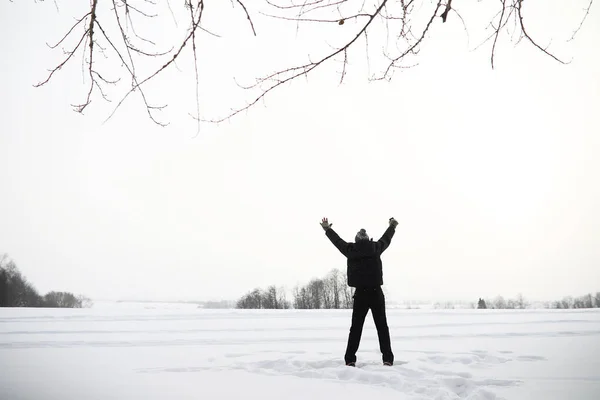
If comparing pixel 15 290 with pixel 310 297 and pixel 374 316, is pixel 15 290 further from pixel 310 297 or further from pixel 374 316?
pixel 374 316

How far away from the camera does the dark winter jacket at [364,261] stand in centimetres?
464

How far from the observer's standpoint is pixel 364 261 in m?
4.68

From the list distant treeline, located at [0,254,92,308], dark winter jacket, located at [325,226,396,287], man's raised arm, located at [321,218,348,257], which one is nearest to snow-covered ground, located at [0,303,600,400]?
dark winter jacket, located at [325,226,396,287]

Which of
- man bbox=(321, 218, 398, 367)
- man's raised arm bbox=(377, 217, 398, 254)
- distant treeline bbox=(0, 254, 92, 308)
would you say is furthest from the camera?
Answer: distant treeline bbox=(0, 254, 92, 308)

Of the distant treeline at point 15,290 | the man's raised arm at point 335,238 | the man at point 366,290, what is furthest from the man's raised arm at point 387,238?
the distant treeline at point 15,290

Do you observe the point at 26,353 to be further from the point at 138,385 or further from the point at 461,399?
the point at 461,399

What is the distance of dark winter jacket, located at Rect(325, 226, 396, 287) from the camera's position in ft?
15.2

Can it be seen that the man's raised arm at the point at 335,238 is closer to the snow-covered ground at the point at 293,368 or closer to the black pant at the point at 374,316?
the black pant at the point at 374,316

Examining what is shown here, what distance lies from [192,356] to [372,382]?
3.08 m

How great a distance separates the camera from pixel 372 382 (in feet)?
12.7

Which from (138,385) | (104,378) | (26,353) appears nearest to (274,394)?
(138,385)

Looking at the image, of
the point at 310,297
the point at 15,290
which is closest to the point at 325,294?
the point at 310,297

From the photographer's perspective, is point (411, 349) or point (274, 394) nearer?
point (274, 394)

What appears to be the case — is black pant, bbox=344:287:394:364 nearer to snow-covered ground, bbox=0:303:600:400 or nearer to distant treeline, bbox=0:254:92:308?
snow-covered ground, bbox=0:303:600:400
